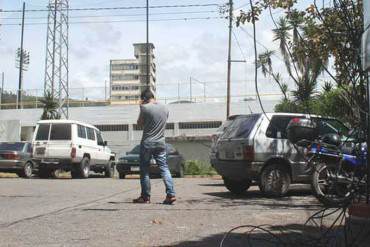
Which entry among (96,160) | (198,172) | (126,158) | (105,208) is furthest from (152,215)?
(198,172)

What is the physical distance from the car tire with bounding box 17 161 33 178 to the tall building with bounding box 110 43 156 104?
2353 cm

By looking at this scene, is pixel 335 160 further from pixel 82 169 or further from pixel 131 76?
pixel 131 76

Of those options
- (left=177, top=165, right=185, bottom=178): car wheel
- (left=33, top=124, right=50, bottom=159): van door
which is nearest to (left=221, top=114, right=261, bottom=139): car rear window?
(left=177, top=165, right=185, bottom=178): car wheel

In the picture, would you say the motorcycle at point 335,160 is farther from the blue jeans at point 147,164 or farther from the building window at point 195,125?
the building window at point 195,125

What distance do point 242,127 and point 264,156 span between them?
88cm

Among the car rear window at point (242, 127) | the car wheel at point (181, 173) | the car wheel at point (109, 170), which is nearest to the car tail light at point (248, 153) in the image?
the car rear window at point (242, 127)

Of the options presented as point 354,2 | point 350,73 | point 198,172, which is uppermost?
point 354,2

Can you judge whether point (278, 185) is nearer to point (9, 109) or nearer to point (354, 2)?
point (354, 2)

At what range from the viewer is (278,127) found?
11.8 metres

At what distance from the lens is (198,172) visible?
2580cm

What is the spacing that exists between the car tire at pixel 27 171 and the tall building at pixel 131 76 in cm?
2353

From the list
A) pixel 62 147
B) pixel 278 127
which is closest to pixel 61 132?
pixel 62 147

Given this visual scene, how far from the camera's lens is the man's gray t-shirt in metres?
10.0

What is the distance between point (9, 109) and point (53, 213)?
47.1 m
